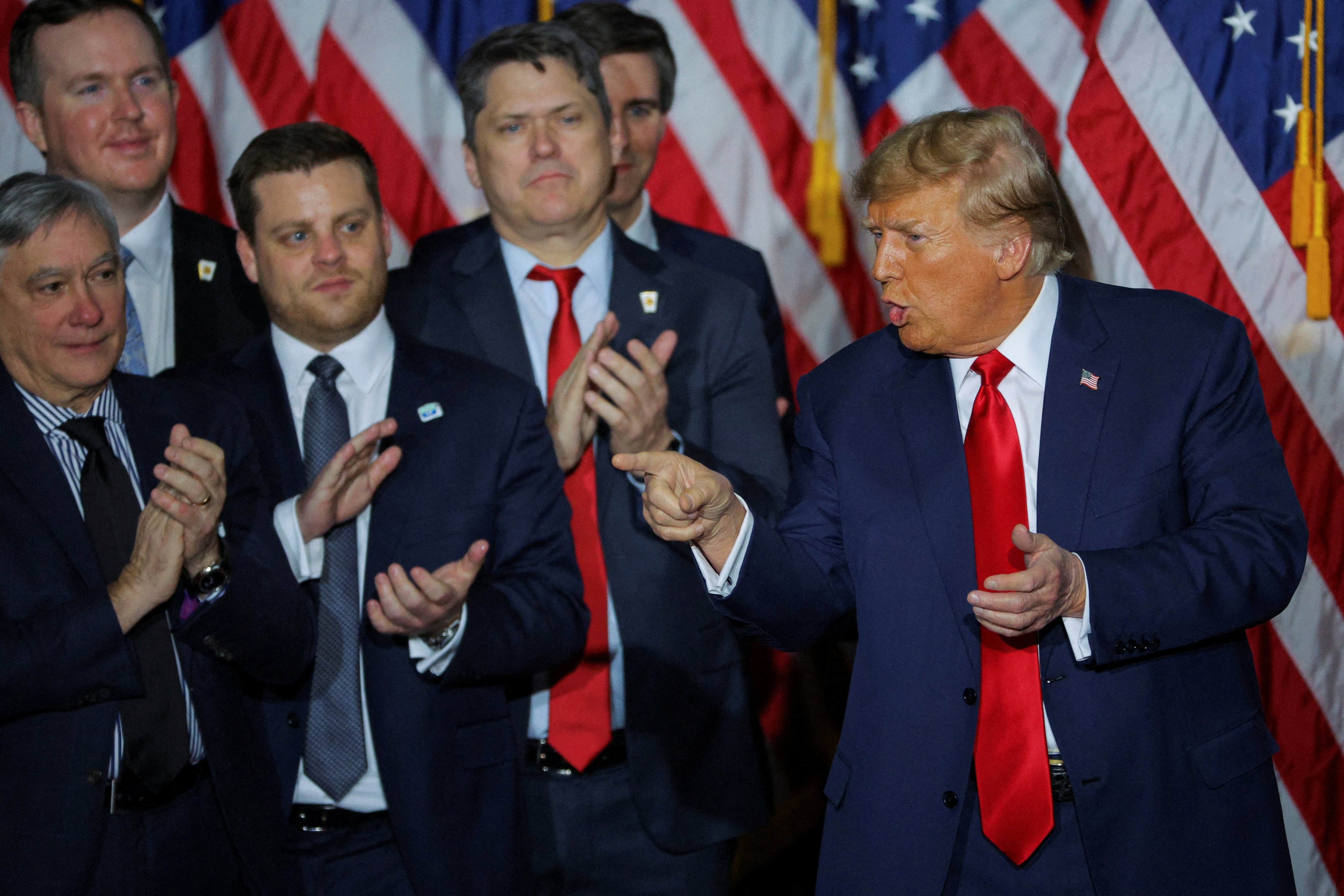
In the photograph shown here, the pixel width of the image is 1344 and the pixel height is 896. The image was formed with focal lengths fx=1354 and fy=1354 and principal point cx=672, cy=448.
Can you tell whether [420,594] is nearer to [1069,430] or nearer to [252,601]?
[252,601]

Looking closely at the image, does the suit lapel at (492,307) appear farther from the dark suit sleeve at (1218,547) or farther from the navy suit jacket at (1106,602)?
the dark suit sleeve at (1218,547)

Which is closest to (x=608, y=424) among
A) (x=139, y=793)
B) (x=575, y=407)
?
(x=575, y=407)

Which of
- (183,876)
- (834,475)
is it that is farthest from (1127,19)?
(183,876)

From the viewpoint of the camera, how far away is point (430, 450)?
258 cm

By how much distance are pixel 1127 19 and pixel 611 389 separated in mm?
2147

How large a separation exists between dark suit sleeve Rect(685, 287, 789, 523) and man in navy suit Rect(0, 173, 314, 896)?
0.90 metres

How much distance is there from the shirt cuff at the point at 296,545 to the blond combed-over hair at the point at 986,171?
120 cm

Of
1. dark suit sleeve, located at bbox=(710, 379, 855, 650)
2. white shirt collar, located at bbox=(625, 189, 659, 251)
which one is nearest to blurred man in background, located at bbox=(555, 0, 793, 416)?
white shirt collar, located at bbox=(625, 189, 659, 251)

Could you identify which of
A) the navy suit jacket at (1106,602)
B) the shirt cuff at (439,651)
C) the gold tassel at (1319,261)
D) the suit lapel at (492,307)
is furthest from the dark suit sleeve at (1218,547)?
the gold tassel at (1319,261)

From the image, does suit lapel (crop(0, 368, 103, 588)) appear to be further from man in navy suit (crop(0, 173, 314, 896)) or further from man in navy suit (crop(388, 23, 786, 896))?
man in navy suit (crop(388, 23, 786, 896))

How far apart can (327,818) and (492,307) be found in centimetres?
111

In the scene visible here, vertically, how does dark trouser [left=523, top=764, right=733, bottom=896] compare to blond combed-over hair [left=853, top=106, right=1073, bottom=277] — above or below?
below

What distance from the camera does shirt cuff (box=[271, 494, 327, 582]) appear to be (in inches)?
98.4

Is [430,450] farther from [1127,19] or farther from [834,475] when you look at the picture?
[1127,19]
